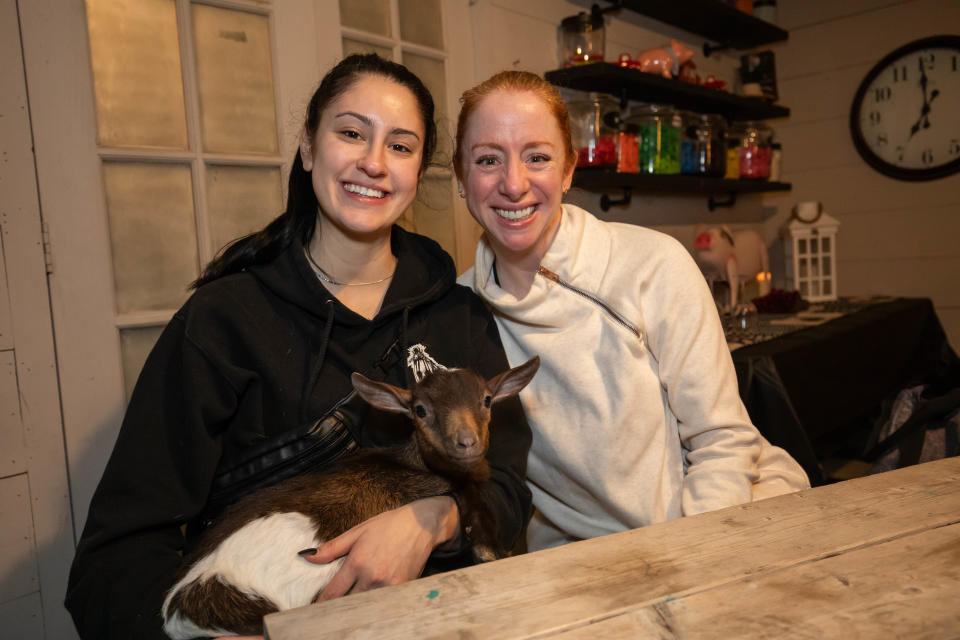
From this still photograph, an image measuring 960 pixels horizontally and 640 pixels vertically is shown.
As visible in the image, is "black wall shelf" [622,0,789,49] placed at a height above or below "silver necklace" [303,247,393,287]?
above

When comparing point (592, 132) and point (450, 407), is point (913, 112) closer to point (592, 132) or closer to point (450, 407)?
point (592, 132)

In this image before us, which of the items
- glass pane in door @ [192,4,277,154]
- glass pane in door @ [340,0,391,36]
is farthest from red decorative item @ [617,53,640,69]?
glass pane in door @ [192,4,277,154]

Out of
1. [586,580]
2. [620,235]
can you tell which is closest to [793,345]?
A: [620,235]

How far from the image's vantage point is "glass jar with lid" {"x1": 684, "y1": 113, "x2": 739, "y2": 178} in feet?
15.5

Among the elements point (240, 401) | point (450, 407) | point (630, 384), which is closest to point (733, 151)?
point (630, 384)

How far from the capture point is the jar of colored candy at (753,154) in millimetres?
5262

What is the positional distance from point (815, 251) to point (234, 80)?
4752mm

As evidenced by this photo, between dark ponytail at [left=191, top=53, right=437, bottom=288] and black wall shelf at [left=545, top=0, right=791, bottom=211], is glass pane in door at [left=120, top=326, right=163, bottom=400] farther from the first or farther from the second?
black wall shelf at [left=545, top=0, right=791, bottom=211]

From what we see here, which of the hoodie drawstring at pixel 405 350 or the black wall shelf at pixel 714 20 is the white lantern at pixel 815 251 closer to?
the black wall shelf at pixel 714 20

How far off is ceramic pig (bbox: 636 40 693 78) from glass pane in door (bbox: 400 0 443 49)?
1511mm

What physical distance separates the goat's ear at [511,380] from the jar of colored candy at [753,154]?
4420mm

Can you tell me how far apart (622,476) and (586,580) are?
97cm

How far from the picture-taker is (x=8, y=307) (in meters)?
2.23

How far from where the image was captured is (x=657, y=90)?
14.5ft
